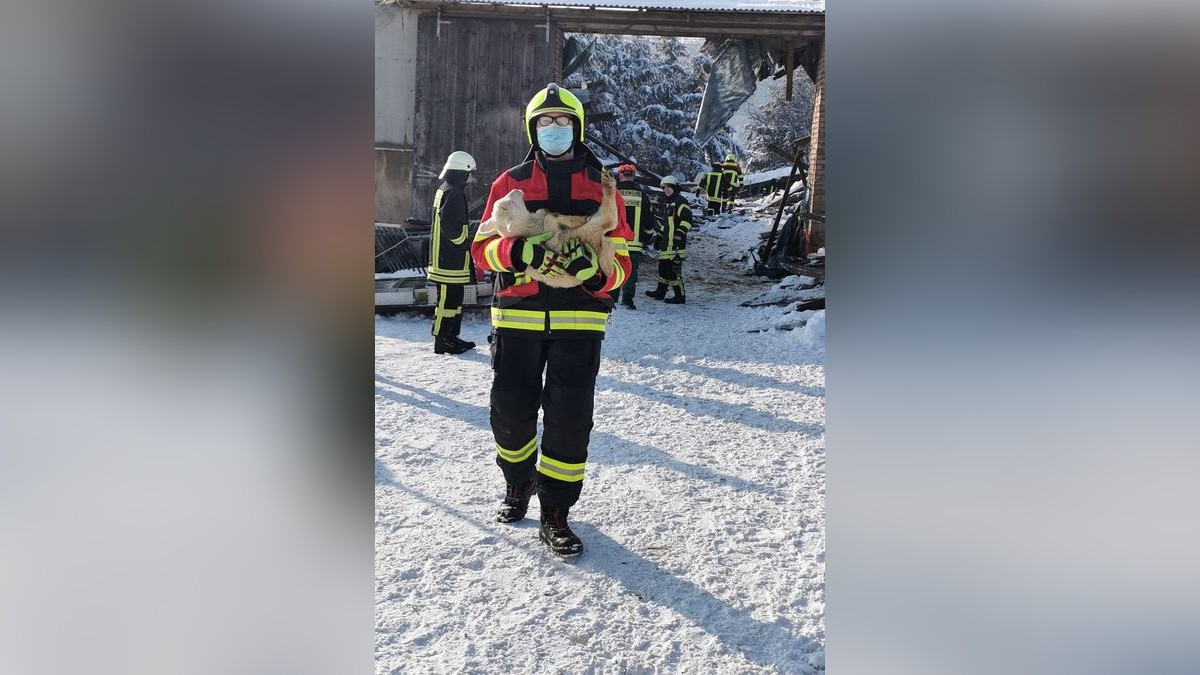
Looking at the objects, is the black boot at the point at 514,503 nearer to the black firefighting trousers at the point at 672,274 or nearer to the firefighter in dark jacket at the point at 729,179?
the black firefighting trousers at the point at 672,274

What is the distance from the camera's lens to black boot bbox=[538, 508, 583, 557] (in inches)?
123

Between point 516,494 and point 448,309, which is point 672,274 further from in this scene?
point 516,494

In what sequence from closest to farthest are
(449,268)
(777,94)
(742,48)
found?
(449,268) < (742,48) < (777,94)

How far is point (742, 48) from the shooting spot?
12.3 metres

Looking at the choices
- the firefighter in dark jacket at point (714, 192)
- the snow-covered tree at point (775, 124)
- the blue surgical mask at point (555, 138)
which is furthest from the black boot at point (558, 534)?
the snow-covered tree at point (775, 124)

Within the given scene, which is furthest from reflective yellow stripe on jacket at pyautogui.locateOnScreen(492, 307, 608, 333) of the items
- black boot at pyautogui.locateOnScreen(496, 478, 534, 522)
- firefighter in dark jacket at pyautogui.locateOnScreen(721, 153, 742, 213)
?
firefighter in dark jacket at pyautogui.locateOnScreen(721, 153, 742, 213)

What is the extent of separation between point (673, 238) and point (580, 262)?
7.28 meters

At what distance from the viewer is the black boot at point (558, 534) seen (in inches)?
123

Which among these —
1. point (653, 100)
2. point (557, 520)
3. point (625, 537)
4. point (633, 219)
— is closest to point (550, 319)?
point (557, 520)

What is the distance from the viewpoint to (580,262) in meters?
3.05
